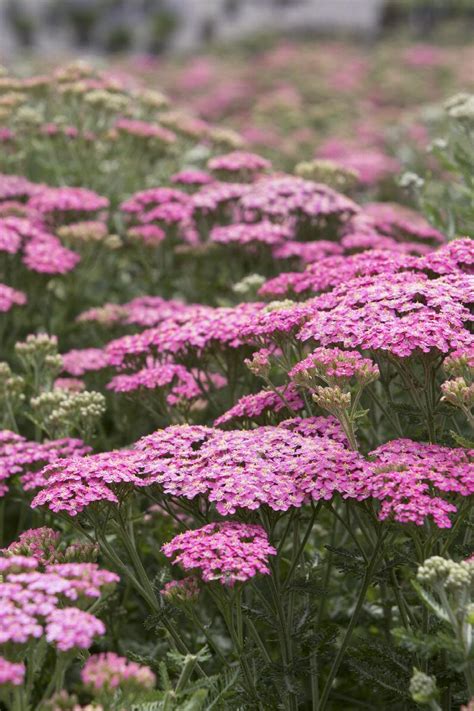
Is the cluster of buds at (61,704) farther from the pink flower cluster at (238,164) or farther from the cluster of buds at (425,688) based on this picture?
the pink flower cluster at (238,164)

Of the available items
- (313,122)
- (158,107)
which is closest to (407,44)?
(313,122)

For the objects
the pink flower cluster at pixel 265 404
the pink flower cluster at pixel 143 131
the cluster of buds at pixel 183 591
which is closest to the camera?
the cluster of buds at pixel 183 591

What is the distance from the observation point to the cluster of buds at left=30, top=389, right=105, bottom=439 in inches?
238

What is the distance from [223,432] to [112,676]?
1.80 m

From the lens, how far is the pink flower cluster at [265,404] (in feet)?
17.2

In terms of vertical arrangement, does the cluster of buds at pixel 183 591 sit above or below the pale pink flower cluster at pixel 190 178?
below

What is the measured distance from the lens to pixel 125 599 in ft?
20.0

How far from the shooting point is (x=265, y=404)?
5.26m

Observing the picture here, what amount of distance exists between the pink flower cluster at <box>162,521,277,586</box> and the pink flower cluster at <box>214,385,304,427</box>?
1.15 meters

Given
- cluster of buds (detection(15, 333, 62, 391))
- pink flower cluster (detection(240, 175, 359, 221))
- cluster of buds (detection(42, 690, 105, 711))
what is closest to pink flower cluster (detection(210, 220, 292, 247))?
pink flower cluster (detection(240, 175, 359, 221))

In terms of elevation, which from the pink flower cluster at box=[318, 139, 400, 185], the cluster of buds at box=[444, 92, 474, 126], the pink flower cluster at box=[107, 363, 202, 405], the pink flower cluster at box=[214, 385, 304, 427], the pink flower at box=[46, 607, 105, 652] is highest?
the cluster of buds at box=[444, 92, 474, 126]

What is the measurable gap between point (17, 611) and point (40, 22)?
2529 inches

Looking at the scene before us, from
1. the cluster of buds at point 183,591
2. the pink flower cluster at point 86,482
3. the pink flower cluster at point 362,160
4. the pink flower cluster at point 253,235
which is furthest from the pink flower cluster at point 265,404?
the pink flower cluster at point 362,160

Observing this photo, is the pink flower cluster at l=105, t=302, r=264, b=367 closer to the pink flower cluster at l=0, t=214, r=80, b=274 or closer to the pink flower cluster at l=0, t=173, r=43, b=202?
the pink flower cluster at l=0, t=214, r=80, b=274
